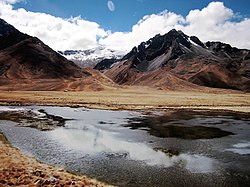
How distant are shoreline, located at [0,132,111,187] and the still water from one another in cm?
118

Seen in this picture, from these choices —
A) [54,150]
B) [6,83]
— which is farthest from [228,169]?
[6,83]

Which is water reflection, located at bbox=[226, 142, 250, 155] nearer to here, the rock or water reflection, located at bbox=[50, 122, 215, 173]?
water reflection, located at bbox=[50, 122, 215, 173]

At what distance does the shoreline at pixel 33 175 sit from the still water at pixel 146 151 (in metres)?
1.18

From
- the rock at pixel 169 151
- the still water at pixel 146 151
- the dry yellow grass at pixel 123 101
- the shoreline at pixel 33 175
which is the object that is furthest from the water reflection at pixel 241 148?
the dry yellow grass at pixel 123 101

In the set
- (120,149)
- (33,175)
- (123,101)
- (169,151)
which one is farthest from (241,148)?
(123,101)

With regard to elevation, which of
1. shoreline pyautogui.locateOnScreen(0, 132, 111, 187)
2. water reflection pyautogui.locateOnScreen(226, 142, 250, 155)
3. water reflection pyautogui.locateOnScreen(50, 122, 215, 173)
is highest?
shoreline pyautogui.locateOnScreen(0, 132, 111, 187)

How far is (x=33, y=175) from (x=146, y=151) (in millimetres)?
10784

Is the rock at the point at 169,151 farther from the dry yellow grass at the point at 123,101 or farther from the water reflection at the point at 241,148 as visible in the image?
the dry yellow grass at the point at 123,101

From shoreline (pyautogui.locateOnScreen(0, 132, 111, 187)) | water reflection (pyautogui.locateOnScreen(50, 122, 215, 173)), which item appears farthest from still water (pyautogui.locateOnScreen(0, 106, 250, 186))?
shoreline (pyautogui.locateOnScreen(0, 132, 111, 187))

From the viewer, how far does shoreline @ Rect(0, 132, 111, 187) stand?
1603 centimetres

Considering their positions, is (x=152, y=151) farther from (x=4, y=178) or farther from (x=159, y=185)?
(x=4, y=178)

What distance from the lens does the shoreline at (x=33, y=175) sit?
52.6ft

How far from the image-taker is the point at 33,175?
1722cm

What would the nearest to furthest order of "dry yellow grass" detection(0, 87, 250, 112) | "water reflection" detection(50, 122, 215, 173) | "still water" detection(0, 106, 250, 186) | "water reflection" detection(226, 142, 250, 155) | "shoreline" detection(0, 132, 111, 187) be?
"shoreline" detection(0, 132, 111, 187)
"still water" detection(0, 106, 250, 186)
"water reflection" detection(50, 122, 215, 173)
"water reflection" detection(226, 142, 250, 155)
"dry yellow grass" detection(0, 87, 250, 112)
